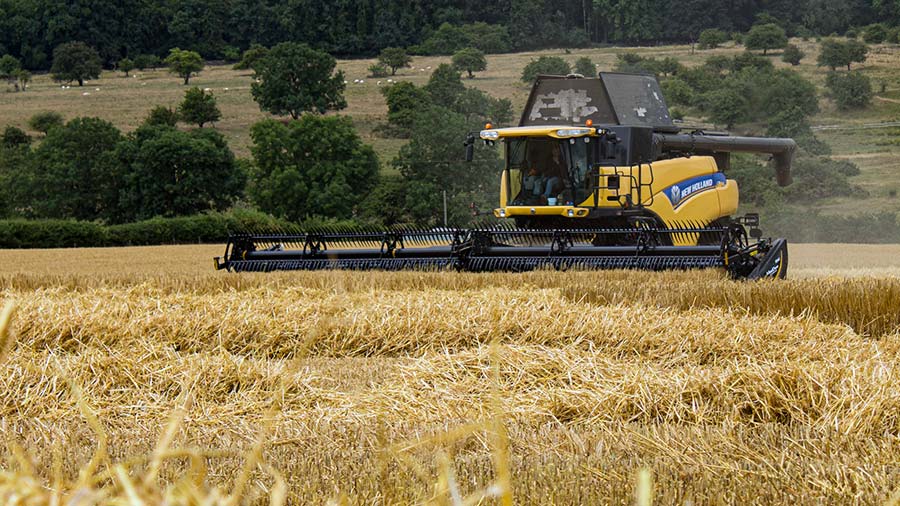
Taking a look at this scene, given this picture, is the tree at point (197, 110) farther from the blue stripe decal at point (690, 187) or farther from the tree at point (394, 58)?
the blue stripe decal at point (690, 187)

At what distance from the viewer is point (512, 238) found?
1424cm

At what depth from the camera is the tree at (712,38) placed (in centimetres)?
7569

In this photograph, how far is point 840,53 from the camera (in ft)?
216

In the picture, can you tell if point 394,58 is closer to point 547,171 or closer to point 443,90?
point 443,90

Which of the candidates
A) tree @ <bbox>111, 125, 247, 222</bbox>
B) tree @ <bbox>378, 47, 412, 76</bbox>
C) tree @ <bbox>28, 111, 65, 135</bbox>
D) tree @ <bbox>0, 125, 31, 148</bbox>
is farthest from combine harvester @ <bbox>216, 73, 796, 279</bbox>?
tree @ <bbox>378, 47, 412, 76</bbox>

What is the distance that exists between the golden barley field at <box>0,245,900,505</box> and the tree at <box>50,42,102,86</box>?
274ft

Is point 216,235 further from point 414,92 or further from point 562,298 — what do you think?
point 414,92

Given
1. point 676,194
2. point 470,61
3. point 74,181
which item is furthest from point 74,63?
point 676,194

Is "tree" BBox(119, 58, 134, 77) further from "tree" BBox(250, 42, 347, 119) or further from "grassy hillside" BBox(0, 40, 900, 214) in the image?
"tree" BBox(250, 42, 347, 119)

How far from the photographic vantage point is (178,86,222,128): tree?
229 feet

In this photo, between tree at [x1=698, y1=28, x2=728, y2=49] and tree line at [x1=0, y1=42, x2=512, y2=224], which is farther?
tree at [x1=698, y1=28, x2=728, y2=49]

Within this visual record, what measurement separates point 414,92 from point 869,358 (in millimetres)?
64071

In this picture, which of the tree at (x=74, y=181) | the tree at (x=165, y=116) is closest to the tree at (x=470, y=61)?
the tree at (x=165, y=116)

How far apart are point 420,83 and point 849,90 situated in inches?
1205
